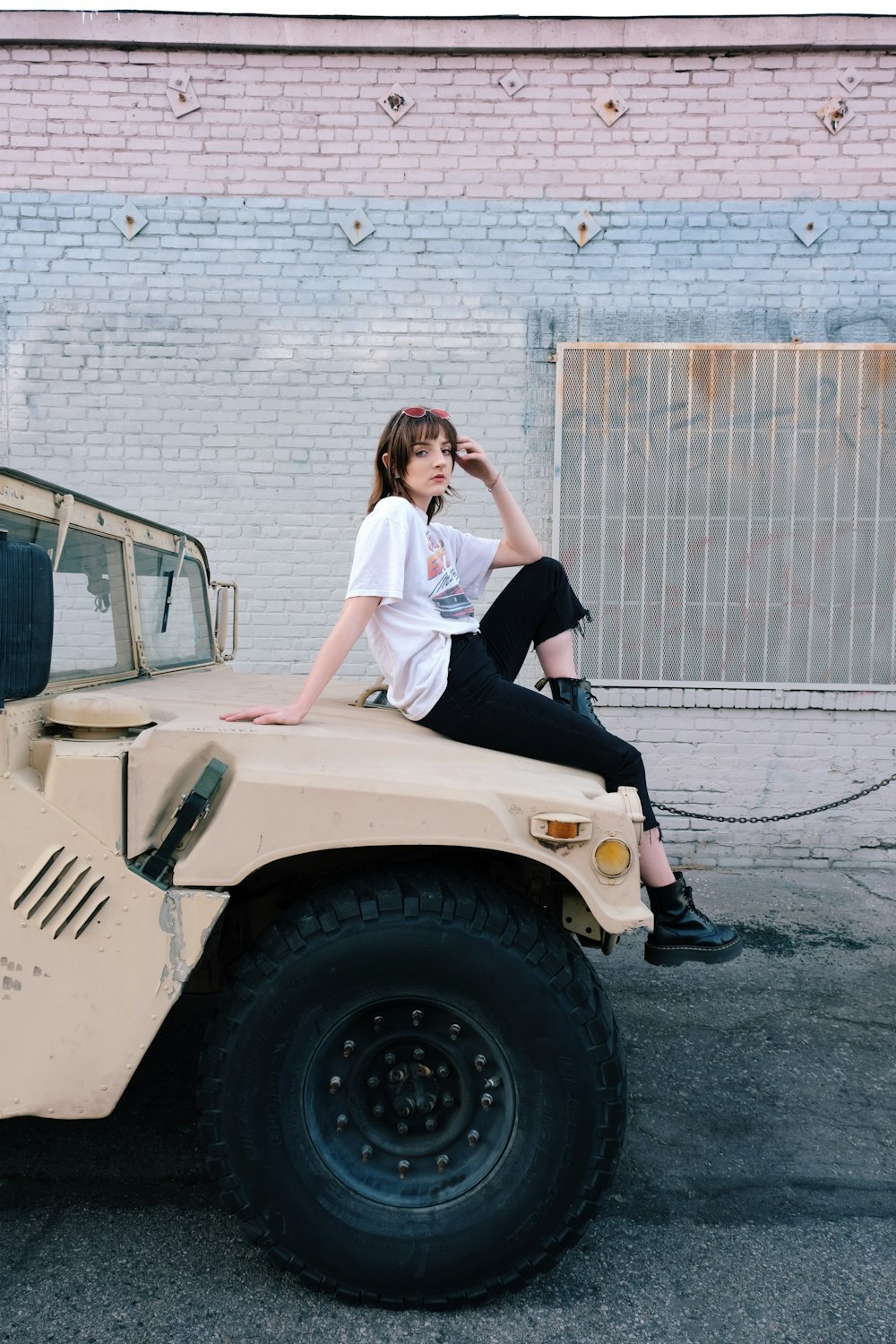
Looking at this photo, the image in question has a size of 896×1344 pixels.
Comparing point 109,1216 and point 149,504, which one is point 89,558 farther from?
point 149,504

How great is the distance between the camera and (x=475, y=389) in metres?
5.84

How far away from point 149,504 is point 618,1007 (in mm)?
4130

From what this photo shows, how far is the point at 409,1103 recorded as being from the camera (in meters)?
2.01

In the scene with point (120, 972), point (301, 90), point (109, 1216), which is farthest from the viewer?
point (301, 90)

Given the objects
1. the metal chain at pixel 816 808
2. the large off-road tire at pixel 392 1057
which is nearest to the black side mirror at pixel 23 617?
the large off-road tire at pixel 392 1057

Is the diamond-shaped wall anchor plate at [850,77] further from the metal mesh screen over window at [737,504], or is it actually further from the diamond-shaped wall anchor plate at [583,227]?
the diamond-shaped wall anchor plate at [583,227]

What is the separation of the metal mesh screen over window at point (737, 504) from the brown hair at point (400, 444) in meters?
3.31

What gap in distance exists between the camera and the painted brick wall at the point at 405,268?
573cm

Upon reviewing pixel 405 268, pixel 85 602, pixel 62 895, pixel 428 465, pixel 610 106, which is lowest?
pixel 62 895

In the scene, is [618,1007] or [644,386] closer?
[618,1007]

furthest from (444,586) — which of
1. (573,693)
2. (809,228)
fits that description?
(809,228)

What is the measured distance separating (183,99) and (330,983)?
5805 millimetres

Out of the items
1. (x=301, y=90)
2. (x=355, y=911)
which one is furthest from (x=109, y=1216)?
(x=301, y=90)

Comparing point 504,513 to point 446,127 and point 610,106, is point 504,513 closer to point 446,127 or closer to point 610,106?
point 446,127
